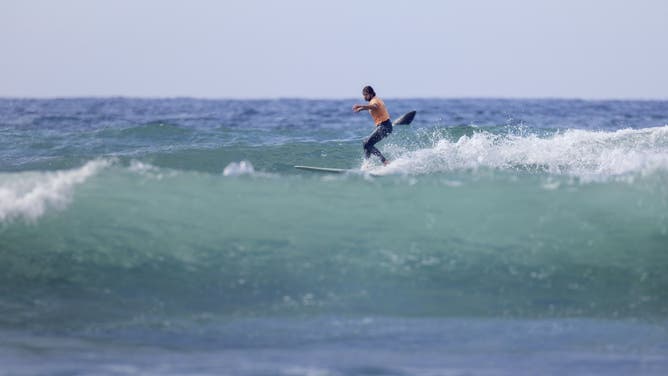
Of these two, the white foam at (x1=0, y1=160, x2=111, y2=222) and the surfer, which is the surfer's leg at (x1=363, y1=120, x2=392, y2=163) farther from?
the white foam at (x1=0, y1=160, x2=111, y2=222)

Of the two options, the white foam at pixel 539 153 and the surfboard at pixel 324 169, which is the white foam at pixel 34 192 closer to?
the surfboard at pixel 324 169

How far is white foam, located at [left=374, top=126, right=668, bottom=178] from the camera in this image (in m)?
14.0

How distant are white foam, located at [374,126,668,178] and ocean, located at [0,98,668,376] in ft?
18.8

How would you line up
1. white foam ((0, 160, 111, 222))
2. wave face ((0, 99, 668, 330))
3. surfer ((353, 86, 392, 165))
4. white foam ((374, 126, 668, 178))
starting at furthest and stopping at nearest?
white foam ((374, 126, 668, 178))
surfer ((353, 86, 392, 165))
white foam ((0, 160, 111, 222))
wave face ((0, 99, 668, 330))

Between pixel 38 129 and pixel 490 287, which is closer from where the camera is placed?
pixel 490 287

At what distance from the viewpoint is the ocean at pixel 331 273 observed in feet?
18.2

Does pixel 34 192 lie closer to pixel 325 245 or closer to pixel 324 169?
pixel 325 245

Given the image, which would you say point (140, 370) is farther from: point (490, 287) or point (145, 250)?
point (490, 287)

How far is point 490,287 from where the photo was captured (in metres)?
6.82

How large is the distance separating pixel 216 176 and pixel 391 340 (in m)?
3.15

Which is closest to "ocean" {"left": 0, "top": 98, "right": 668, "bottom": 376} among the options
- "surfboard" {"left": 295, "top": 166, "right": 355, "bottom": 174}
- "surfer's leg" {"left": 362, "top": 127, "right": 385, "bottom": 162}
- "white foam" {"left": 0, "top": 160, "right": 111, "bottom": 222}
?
"white foam" {"left": 0, "top": 160, "right": 111, "bottom": 222}

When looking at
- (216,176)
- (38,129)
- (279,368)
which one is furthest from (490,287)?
(38,129)

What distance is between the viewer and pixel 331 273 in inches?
273

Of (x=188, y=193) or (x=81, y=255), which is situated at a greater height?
(x=188, y=193)
